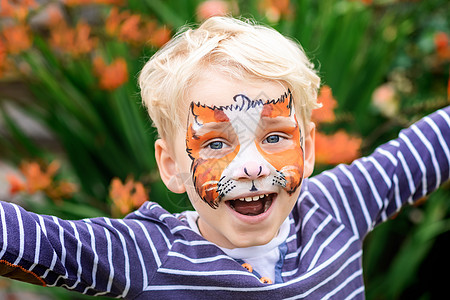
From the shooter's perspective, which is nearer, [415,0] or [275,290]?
[275,290]

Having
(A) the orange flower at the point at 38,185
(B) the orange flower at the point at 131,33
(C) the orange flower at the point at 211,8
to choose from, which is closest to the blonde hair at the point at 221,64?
(A) the orange flower at the point at 38,185

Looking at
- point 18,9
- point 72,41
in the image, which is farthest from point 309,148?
point 18,9

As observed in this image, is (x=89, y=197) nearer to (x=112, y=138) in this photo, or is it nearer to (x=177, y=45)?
(x=112, y=138)

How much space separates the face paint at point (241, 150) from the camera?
0.97 meters

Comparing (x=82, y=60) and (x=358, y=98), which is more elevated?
(x=358, y=98)

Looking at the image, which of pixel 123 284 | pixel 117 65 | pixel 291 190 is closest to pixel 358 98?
pixel 117 65

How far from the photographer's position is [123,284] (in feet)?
3.23

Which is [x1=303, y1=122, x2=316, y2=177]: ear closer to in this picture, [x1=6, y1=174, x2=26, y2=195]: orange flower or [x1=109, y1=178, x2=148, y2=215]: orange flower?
[x1=109, y1=178, x2=148, y2=215]: orange flower

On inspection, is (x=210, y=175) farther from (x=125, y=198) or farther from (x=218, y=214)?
(x=125, y=198)

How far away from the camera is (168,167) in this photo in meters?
1.13

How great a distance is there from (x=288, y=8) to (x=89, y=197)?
103 cm

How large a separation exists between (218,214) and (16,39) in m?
1.18

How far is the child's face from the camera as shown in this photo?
3.20 ft

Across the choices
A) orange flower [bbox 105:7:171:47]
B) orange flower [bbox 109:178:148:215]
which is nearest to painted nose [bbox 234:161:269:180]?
orange flower [bbox 109:178:148:215]
